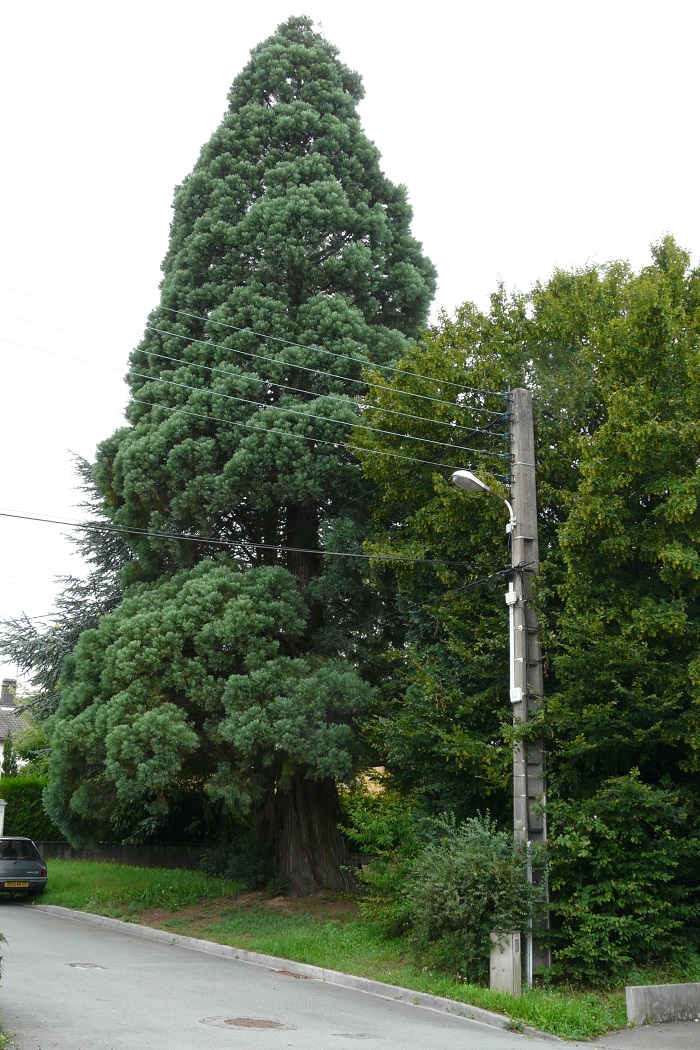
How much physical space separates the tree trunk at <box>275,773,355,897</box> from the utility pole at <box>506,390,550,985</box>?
6844 millimetres

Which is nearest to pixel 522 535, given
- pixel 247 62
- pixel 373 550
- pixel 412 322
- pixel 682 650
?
pixel 682 650

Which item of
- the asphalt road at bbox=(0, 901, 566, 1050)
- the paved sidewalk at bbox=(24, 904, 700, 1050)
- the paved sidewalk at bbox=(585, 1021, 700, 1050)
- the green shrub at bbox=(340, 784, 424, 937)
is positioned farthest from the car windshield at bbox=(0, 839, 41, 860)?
the paved sidewalk at bbox=(585, 1021, 700, 1050)

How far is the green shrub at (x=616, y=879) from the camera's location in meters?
11.2

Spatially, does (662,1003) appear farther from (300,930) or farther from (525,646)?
(300,930)

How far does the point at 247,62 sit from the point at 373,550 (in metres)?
11.9

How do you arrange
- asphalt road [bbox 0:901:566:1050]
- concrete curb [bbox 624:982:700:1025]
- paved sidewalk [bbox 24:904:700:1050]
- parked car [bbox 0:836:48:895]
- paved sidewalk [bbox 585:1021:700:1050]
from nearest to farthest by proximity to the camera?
asphalt road [bbox 0:901:566:1050] < paved sidewalk [bbox 585:1021:700:1050] < paved sidewalk [bbox 24:904:700:1050] < concrete curb [bbox 624:982:700:1025] < parked car [bbox 0:836:48:895]

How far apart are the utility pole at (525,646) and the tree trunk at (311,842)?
22.5 ft

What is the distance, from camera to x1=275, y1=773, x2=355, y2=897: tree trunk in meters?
18.0

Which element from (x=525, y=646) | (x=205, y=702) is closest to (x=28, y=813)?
(x=205, y=702)

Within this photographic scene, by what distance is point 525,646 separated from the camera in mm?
12320

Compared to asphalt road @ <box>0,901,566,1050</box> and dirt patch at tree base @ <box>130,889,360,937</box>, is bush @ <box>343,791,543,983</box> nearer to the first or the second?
asphalt road @ <box>0,901,566,1050</box>

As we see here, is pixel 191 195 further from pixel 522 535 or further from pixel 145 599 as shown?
pixel 522 535

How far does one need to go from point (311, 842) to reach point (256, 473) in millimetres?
7066

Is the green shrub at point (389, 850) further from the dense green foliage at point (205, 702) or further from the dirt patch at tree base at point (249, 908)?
the dirt patch at tree base at point (249, 908)
